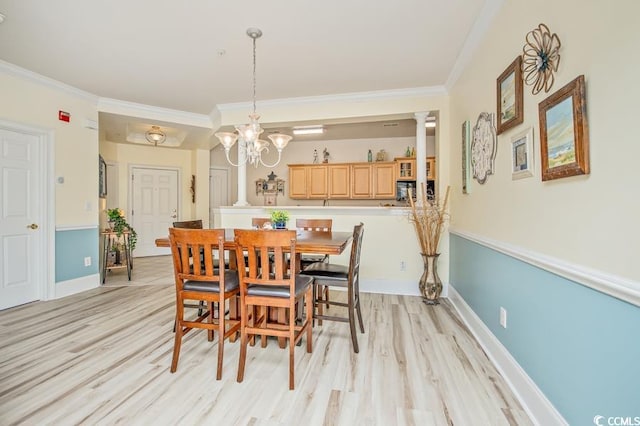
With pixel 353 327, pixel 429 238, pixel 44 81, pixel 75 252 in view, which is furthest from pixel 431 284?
pixel 44 81

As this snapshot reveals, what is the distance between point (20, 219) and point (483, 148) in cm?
490

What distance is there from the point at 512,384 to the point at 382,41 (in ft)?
9.15

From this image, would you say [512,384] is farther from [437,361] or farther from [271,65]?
[271,65]

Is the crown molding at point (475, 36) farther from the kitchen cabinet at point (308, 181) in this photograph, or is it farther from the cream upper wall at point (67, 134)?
the cream upper wall at point (67, 134)

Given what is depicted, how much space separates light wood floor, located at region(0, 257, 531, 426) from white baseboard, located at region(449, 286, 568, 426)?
0.17 feet

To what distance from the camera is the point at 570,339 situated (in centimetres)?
132

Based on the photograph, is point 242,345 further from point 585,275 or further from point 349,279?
point 585,275

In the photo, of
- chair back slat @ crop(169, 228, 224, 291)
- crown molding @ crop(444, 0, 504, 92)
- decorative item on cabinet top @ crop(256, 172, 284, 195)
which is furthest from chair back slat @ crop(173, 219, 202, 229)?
decorative item on cabinet top @ crop(256, 172, 284, 195)

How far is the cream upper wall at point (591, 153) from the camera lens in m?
1.01

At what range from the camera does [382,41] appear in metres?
2.69

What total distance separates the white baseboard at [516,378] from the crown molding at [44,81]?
5213 millimetres

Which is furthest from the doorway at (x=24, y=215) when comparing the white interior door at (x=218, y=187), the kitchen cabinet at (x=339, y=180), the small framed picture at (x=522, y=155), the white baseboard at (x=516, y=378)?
the small framed picture at (x=522, y=155)

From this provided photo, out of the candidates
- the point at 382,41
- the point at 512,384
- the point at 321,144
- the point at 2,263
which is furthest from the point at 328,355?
the point at 321,144

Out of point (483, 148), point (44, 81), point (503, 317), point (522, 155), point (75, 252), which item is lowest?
point (503, 317)
